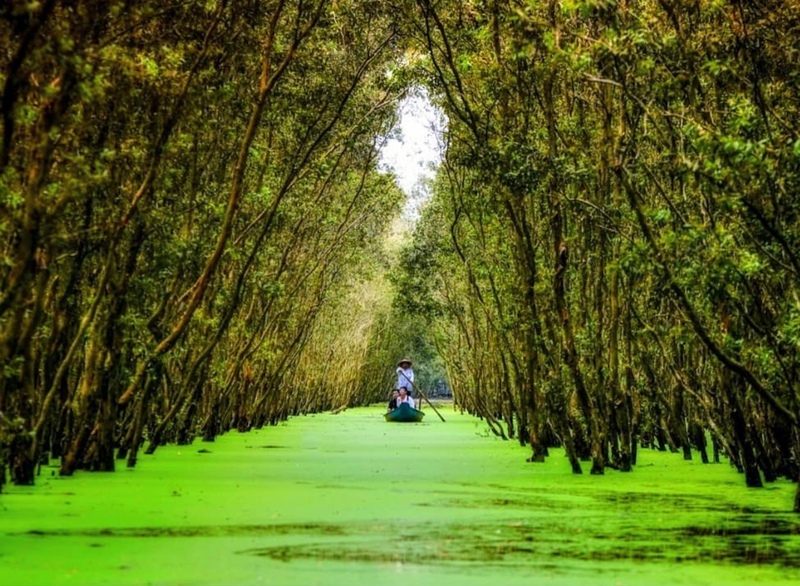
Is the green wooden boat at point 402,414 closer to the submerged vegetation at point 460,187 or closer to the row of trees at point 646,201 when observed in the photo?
the submerged vegetation at point 460,187

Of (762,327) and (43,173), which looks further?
(762,327)

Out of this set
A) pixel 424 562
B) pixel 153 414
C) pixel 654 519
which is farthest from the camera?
pixel 153 414

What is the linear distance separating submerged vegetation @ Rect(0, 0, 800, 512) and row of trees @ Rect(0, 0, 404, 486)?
0.05 meters

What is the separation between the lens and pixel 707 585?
6.38 metres

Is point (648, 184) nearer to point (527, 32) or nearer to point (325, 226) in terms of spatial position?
point (527, 32)

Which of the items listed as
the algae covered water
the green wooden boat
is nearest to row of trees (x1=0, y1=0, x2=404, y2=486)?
the algae covered water

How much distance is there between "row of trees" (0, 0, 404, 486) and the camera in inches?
328

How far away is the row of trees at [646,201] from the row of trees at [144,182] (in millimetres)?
2102

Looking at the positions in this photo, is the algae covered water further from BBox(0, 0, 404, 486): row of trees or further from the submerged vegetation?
BBox(0, 0, 404, 486): row of trees

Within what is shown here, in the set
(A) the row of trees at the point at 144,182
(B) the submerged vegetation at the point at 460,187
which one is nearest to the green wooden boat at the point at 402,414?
(A) the row of trees at the point at 144,182

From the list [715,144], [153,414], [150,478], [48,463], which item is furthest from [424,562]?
[153,414]

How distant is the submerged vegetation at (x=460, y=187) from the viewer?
30.9ft

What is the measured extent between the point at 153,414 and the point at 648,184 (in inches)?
365

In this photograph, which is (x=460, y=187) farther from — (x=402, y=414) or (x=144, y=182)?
(x=402, y=414)
